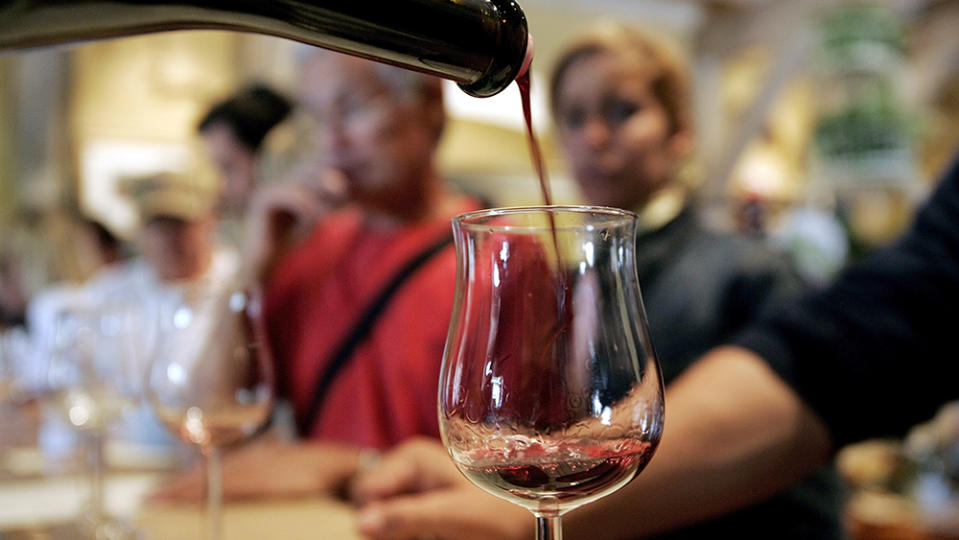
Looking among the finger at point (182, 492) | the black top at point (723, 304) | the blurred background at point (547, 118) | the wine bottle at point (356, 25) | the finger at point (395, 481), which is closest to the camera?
the wine bottle at point (356, 25)

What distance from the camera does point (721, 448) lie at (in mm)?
641

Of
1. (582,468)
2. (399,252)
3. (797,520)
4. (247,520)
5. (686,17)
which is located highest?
(686,17)

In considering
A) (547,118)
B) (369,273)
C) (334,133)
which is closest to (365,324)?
(369,273)

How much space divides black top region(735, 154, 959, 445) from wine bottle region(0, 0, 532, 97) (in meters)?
0.45

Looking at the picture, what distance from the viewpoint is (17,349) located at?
1.61m

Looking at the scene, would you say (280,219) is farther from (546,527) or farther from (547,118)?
(547,118)

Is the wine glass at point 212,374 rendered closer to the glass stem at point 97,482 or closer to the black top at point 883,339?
the glass stem at point 97,482

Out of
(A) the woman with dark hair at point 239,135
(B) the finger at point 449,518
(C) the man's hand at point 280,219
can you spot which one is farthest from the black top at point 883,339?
(A) the woman with dark hair at point 239,135

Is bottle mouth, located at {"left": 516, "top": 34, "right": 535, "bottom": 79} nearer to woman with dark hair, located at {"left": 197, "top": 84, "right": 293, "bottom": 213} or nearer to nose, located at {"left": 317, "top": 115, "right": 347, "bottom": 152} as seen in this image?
nose, located at {"left": 317, "top": 115, "right": 347, "bottom": 152}

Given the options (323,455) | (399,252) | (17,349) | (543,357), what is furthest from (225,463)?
(543,357)

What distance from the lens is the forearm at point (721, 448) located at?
0.60 m

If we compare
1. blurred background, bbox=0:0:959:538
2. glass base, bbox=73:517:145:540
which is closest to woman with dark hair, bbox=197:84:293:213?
blurred background, bbox=0:0:959:538

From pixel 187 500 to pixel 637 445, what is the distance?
2.35 ft

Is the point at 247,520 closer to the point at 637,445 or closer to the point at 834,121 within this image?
the point at 637,445
